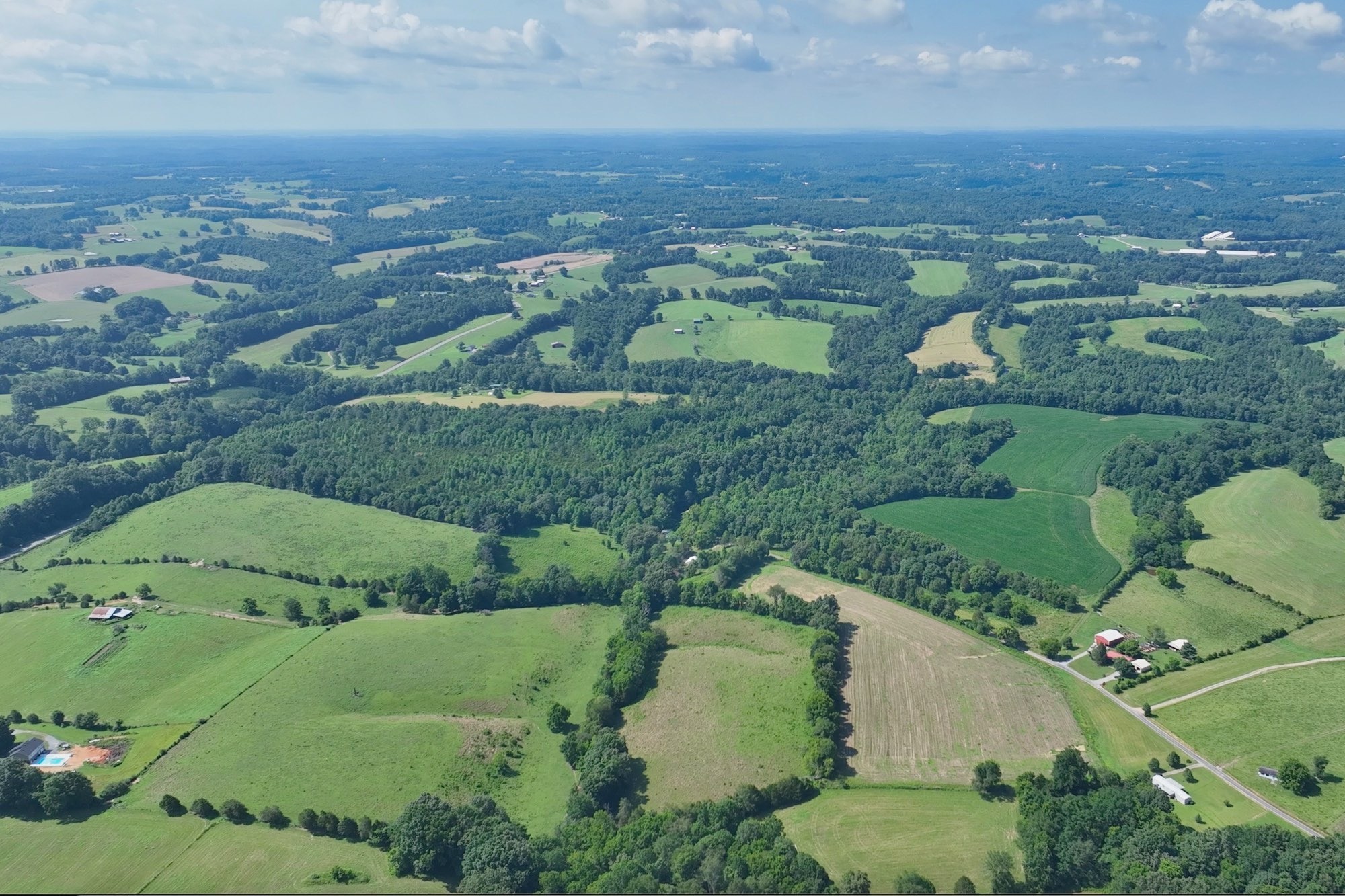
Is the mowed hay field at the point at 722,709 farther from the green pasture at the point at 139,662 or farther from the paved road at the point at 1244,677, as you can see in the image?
the green pasture at the point at 139,662

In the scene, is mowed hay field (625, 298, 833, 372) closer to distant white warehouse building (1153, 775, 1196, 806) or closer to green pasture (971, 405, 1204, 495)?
green pasture (971, 405, 1204, 495)

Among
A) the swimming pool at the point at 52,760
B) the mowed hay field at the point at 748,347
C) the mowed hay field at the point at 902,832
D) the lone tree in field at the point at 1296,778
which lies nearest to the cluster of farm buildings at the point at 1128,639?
the lone tree in field at the point at 1296,778

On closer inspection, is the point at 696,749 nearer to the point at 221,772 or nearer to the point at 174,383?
the point at 221,772

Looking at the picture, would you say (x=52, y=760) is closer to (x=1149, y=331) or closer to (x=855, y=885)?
(x=855, y=885)

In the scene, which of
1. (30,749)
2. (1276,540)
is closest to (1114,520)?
(1276,540)

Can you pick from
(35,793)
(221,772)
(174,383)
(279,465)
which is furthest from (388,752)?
(174,383)

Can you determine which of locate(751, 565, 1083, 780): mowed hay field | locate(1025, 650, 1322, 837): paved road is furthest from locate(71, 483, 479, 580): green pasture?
locate(1025, 650, 1322, 837): paved road
